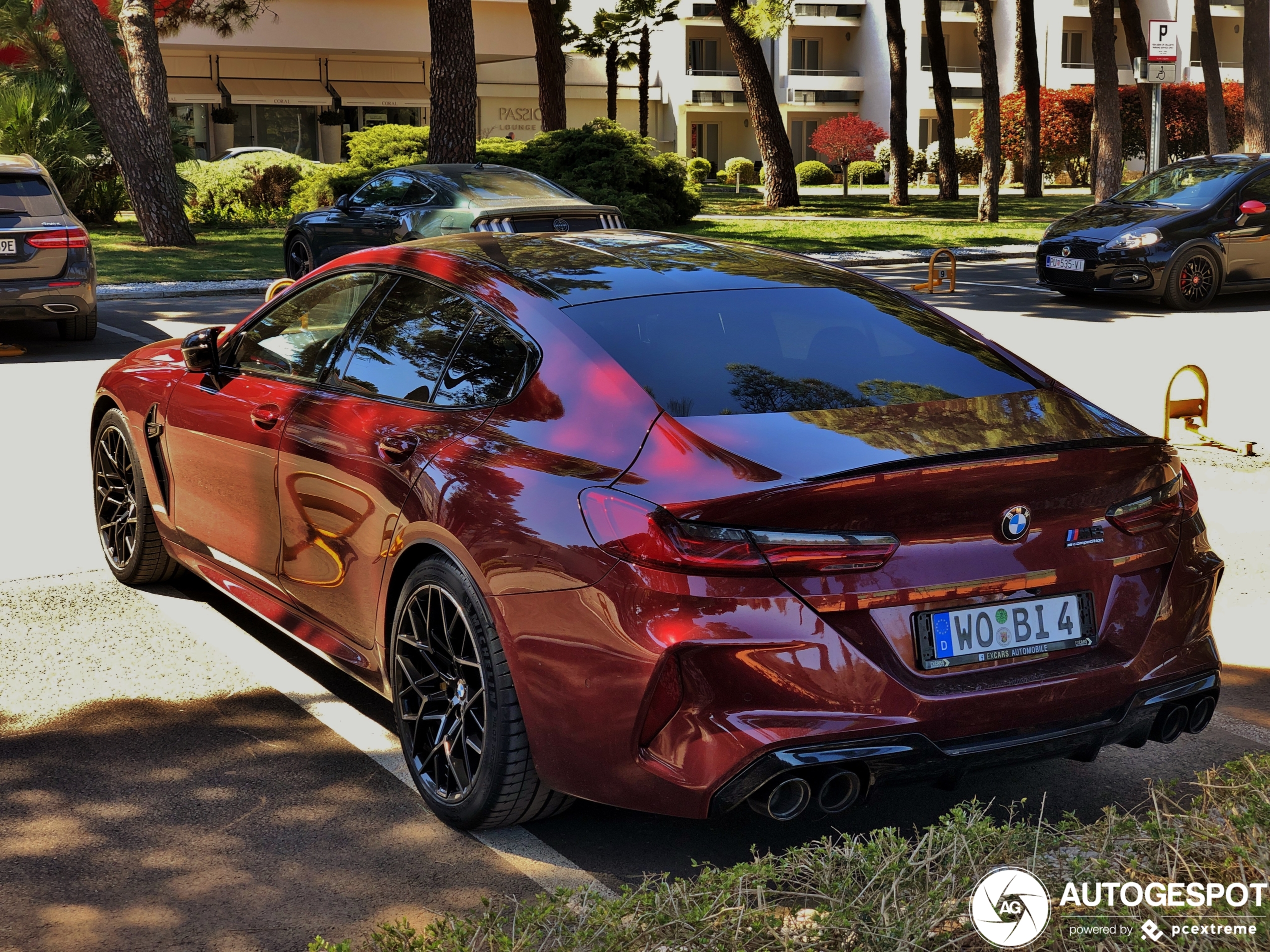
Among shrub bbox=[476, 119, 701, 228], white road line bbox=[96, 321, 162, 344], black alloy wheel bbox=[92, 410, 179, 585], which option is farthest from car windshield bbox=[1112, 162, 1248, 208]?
black alloy wheel bbox=[92, 410, 179, 585]

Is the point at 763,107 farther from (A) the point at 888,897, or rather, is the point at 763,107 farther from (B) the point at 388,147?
(A) the point at 888,897

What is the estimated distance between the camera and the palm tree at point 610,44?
57906mm

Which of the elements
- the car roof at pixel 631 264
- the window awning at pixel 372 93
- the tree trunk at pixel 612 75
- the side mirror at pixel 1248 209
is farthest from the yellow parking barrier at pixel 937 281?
the tree trunk at pixel 612 75

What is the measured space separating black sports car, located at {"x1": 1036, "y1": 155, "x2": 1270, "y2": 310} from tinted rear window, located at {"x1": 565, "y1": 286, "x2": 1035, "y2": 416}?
43.8 ft

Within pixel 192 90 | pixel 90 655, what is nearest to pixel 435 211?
pixel 90 655

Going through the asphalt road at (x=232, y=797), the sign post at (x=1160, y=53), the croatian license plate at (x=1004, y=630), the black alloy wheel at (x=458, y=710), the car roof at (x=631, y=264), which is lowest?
the asphalt road at (x=232, y=797)

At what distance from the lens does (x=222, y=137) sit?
52594 millimetres

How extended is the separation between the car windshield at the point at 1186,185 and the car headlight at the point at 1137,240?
0.71 metres

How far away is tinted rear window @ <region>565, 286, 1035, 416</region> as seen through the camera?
3754 millimetres

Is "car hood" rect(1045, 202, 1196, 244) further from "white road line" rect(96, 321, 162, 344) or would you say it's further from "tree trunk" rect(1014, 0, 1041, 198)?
"tree trunk" rect(1014, 0, 1041, 198)

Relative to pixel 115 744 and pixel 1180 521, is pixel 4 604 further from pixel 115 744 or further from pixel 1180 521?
pixel 1180 521

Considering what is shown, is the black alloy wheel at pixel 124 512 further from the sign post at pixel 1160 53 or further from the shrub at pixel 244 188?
the shrub at pixel 244 188

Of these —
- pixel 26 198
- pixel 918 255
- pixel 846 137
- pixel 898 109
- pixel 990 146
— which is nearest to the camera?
pixel 26 198

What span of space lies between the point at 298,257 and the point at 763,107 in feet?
53.6
